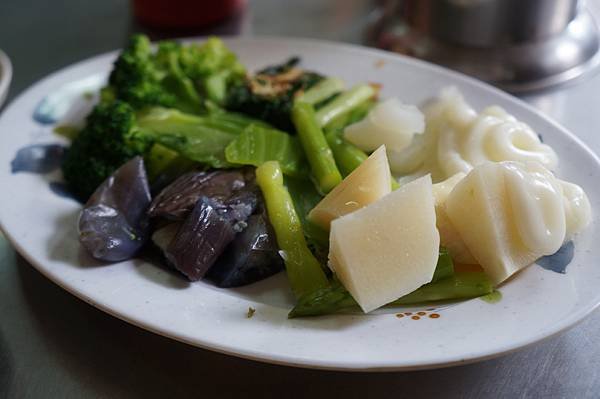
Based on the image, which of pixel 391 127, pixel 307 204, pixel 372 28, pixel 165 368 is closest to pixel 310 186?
pixel 307 204

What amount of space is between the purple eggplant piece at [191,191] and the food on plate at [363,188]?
29 centimetres

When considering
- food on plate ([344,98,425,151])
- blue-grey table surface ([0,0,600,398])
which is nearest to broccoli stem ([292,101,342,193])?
food on plate ([344,98,425,151])

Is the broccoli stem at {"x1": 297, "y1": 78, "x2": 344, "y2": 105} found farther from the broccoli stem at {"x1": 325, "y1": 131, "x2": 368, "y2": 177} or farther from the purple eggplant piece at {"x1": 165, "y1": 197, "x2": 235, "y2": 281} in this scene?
the purple eggplant piece at {"x1": 165, "y1": 197, "x2": 235, "y2": 281}

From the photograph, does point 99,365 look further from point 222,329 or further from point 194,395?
point 222,329

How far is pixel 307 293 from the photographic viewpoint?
58.7 inches

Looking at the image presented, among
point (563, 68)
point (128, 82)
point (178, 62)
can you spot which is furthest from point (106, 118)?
point (563, 68)

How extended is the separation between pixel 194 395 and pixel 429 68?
4.17 ft

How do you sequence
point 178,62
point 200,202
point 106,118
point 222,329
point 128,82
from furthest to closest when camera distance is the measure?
point 178,62 → point 128,82 → point 106,118 → point 200,202 → point 222,329

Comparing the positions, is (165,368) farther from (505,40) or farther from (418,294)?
(505,40)

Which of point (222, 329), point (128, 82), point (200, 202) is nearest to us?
point (222, 329)

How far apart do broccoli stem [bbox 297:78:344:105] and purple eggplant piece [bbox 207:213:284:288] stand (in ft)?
1.95

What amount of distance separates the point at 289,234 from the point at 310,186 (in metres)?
0.25

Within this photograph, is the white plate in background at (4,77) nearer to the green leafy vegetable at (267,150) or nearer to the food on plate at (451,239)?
the green leafy vegetable at (267,150)

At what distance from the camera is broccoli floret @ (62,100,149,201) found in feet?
6.08
